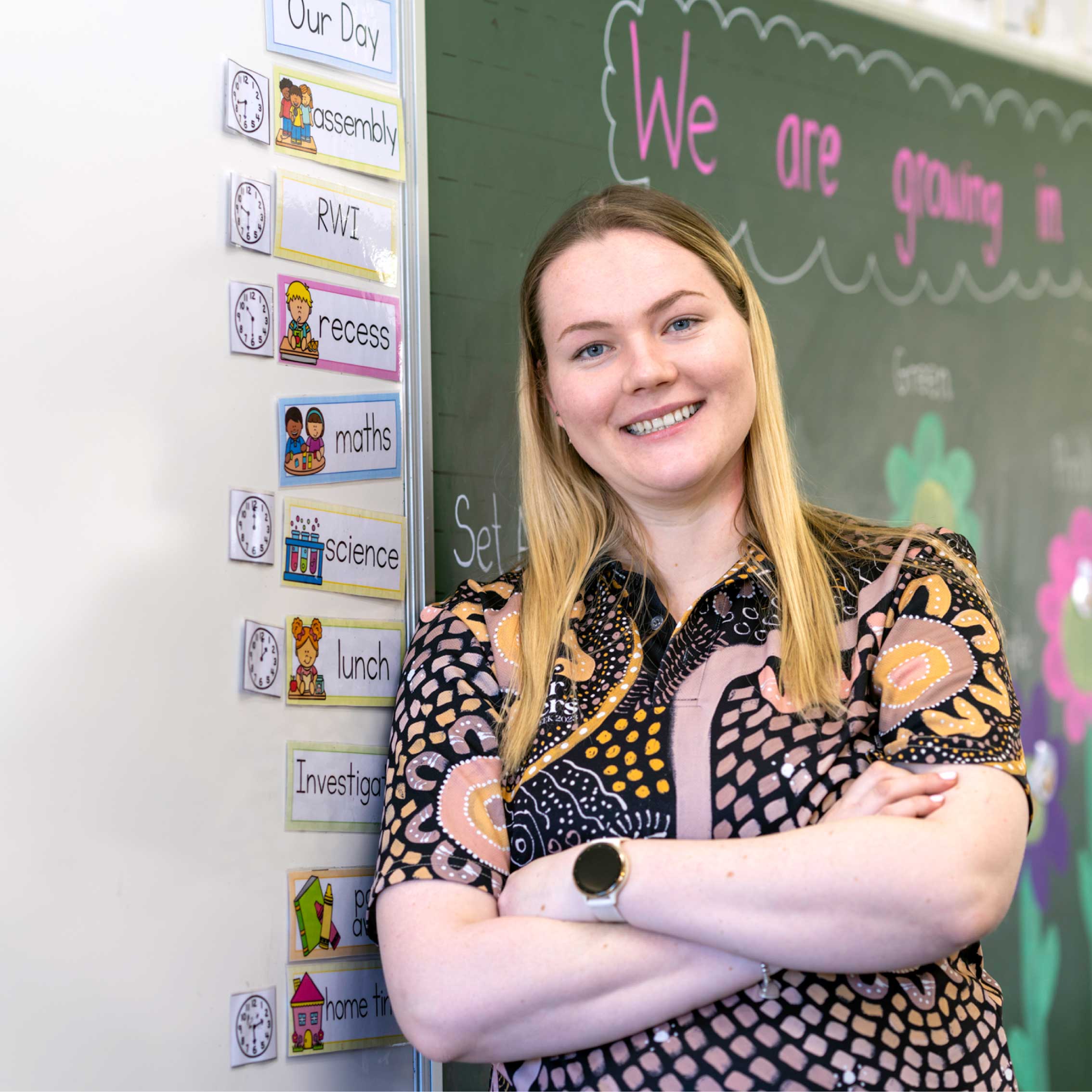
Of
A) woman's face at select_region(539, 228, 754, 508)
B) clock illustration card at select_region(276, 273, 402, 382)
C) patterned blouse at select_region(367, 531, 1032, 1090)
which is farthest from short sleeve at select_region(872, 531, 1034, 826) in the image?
clock illustration card at select_region(276, 273, 402, 382)

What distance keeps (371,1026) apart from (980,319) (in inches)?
69.3

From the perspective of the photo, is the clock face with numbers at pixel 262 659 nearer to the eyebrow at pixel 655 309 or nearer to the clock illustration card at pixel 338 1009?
the clock illustration card at pixel 338 1009

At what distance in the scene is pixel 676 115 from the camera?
6.64 feet

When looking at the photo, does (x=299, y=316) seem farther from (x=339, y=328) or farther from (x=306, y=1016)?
(x=306, y=1016)

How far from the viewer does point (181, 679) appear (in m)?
1.34

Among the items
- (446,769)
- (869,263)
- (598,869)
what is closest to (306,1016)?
(446,769)

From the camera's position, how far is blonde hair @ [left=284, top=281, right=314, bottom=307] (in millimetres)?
1484

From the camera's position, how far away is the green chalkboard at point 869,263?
177 cm

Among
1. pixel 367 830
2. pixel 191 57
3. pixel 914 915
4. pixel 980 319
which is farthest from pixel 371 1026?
pixel 980 319

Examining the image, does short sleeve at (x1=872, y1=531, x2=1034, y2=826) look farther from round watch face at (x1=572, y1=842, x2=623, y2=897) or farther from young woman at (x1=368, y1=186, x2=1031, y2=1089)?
round watch face at (x1=572, y1=842, x2=623, y2=897)

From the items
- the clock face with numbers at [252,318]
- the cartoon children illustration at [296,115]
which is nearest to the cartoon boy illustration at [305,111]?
the cartoon children illustration at [296,115]

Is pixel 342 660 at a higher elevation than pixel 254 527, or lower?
lower

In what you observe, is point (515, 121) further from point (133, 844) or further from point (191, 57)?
point (133, 844)

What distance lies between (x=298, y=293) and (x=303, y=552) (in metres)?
0.31
